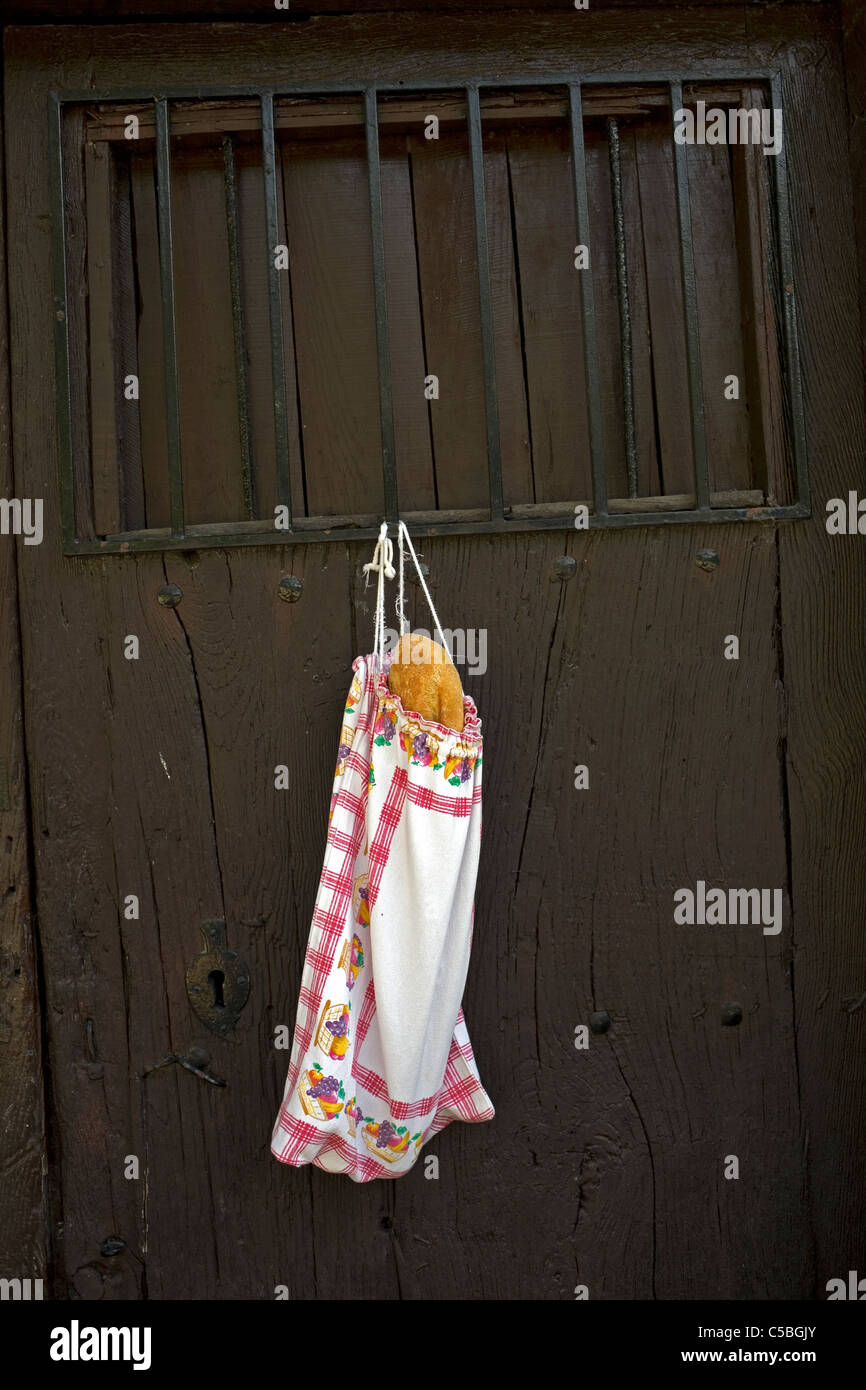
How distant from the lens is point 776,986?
5.16 feet

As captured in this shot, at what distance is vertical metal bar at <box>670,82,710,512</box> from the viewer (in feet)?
5.07

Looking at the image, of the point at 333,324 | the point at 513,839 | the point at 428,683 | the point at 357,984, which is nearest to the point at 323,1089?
the point at 357,984

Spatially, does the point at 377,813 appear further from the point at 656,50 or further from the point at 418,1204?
the point at 656,50

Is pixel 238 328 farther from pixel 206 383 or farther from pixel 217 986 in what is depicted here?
pixel 217 986

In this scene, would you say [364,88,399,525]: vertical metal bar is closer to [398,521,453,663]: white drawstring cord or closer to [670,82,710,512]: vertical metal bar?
[398,521,453,663]: white drawstring cord

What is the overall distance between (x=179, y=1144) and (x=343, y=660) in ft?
2.58

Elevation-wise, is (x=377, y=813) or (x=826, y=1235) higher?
(x=377, y=813)

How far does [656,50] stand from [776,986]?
1467mm

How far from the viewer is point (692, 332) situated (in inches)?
61.0

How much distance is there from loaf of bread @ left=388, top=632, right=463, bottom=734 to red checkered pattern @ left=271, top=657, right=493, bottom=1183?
0.09 ft

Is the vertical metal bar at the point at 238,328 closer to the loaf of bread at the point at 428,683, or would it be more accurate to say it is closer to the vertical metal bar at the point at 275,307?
the vertical metal bar at the point at 275,307

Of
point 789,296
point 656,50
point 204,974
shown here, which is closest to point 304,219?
point 656,50

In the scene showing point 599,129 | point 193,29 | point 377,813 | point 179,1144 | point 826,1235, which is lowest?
point 826,1235

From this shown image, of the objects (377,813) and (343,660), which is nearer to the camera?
(377,813)
